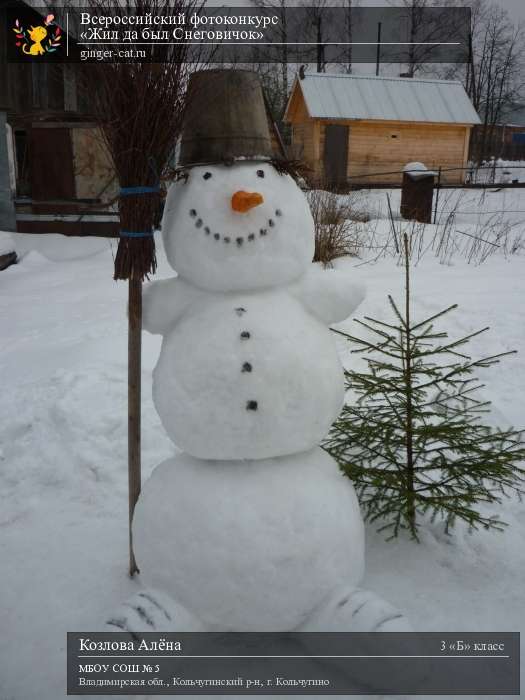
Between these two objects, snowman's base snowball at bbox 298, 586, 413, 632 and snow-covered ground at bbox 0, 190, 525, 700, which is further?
snow-covered ground at bbox 0, 190, 525, 700

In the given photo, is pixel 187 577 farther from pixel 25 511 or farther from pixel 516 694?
pixel 25 511

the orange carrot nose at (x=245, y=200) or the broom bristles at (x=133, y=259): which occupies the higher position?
the orange carrot nose at (x=245, y=200)

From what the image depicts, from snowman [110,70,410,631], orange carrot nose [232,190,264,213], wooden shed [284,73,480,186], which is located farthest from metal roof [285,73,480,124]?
orange carrot nose [232,190,264,213]

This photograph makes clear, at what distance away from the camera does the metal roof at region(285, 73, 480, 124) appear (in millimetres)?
18438

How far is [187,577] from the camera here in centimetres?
177

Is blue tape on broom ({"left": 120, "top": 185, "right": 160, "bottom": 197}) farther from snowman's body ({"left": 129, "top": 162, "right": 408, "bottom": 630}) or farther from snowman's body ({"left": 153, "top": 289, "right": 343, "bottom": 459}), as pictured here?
snowman's body ({"left": 153, "top": 289, "right": 343, "bottom": 459})

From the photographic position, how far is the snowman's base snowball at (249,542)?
5.67ft

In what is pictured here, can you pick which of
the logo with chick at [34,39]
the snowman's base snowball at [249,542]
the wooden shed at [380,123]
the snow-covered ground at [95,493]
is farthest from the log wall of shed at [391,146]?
the snowman's base snowball at [249,542]

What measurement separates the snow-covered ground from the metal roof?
14012mm

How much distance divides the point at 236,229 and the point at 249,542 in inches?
36.5

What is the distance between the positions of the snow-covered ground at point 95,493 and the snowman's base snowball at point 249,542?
46 cm

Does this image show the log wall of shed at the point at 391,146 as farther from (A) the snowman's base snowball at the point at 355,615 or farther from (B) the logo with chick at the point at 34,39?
(A) the snowman's base snowball at the point at 355,615

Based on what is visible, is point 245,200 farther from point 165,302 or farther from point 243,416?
point 243,416

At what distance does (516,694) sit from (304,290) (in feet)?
4.48
